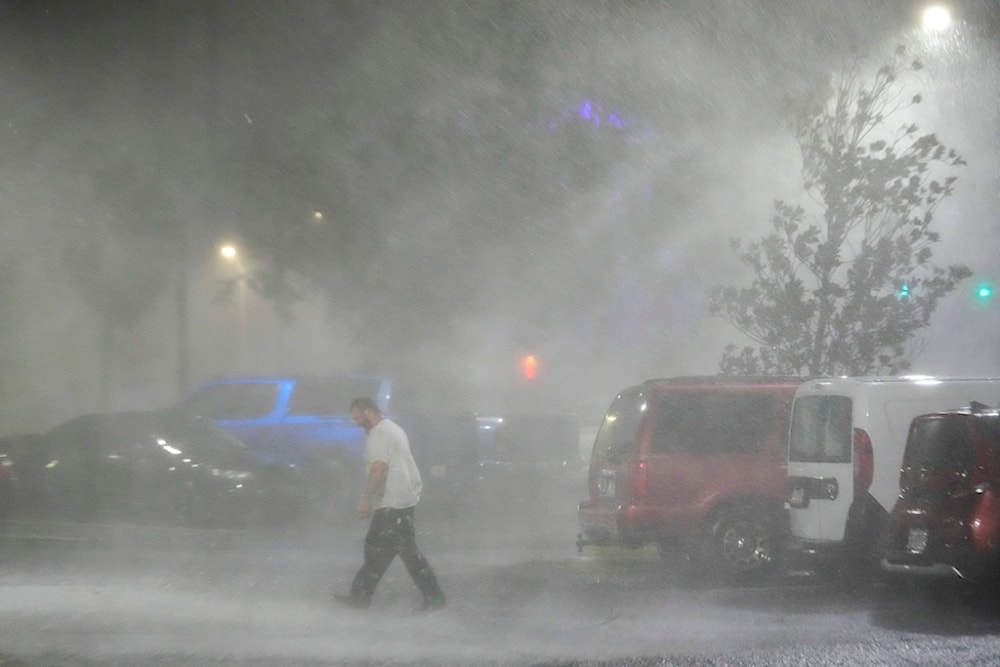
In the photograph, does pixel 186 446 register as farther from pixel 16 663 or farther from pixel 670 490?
pixel 16 663

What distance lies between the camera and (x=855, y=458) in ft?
26.6

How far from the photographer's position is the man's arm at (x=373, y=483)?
7.16 meters

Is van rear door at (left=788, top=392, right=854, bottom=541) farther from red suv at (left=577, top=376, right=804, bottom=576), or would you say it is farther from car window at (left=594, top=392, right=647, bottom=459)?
car window at (left=594, top=392, right=647, bottom=459)

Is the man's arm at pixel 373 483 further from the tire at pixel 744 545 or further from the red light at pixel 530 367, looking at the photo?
the red light at pixel 530 367

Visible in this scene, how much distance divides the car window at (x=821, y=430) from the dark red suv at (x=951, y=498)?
68 centimetres

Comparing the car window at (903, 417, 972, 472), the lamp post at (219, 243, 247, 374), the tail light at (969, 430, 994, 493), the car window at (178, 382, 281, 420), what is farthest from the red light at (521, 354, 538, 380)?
the tail light at (969, 430, 994, 493)

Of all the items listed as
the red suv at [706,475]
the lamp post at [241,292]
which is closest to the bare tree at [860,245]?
the red suv at [706,475]

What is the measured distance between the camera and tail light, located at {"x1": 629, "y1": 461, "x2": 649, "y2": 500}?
883 cm

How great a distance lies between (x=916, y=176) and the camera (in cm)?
1173

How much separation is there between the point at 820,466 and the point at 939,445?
→ 4.01 ft

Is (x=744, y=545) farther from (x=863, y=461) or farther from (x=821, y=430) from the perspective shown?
(x=863, y=461)

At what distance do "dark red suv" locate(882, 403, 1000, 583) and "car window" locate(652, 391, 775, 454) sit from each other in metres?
1.58

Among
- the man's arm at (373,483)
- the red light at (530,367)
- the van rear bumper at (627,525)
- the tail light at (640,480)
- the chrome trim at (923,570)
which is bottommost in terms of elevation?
the chrome trim at (923,570)

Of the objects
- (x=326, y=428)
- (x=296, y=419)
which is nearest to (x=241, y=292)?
(x=296, y=419)
